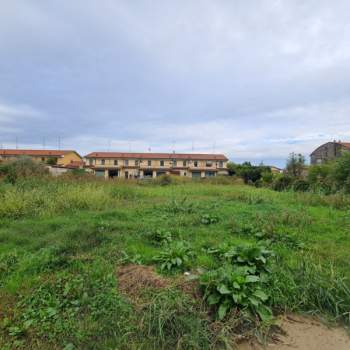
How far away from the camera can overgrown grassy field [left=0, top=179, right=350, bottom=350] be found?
5.85 feet

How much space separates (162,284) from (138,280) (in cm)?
28

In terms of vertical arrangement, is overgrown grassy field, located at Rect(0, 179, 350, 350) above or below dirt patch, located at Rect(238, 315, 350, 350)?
above

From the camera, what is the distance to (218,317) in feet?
6.14

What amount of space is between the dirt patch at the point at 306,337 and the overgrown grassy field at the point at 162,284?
3.9 inches

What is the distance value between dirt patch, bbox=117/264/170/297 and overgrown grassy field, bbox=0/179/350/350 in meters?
0.02

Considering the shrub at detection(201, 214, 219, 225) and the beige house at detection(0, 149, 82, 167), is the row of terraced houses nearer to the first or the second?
the beige house at detection(0, 149, 82, 167)

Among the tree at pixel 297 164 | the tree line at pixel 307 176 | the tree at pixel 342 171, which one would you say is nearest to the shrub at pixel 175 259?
the tree line at pixel 307 176

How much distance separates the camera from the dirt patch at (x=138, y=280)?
2260mm

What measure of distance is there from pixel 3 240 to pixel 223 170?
38265 mm

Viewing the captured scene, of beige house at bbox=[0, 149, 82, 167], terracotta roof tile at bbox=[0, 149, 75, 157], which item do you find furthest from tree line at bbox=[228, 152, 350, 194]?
terracotta roof tile at bbox=[0, 149, 75, 157]

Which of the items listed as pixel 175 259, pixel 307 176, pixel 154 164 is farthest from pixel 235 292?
pixel 154 164

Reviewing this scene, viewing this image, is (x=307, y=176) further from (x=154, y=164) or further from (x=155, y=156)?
(x=155, y=156)

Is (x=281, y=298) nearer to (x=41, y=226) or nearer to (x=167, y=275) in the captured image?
(x=167, y=275)

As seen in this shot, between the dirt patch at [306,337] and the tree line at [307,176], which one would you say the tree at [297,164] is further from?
the dirt patch at [306,337]
